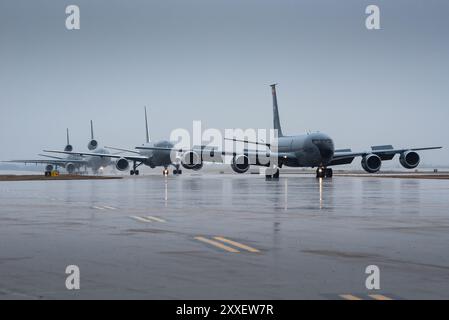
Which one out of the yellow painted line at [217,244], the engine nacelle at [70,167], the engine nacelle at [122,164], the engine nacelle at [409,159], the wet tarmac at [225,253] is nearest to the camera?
the wet tarmac at [225,253]

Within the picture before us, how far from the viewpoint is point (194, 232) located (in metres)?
16.0

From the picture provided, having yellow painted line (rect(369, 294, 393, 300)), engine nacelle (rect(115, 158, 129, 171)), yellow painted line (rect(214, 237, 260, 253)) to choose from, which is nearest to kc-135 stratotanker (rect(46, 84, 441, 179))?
engine nacelle (rect(115, 158, 129, 171))

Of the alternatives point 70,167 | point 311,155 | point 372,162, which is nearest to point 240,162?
point 311,155

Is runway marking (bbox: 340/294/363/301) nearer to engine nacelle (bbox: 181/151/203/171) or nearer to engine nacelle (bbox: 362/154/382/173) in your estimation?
engine nacelle (bbox: 362/154/382/173)

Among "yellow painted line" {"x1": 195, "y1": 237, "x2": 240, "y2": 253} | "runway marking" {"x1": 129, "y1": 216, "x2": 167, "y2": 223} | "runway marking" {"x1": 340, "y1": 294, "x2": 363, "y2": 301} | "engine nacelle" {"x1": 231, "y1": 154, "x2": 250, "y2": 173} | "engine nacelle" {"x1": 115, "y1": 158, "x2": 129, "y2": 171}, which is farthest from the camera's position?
"engine nacelle" {"x1": 115, "y1": 158, "x2": 129, "y2": 171}

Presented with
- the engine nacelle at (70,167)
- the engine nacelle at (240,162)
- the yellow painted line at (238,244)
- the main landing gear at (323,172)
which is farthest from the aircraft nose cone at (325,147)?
the engine nacelle at (70,167)

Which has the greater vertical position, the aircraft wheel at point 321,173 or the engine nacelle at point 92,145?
the engine nacelle at point 92,145

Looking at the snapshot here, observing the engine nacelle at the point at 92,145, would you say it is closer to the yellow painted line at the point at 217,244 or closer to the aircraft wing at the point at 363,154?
the aircraft wing at the point at 363,154

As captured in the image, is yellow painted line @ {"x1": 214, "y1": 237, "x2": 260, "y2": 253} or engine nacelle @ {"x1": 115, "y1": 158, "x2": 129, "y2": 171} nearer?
yellow painted line @ {"x1": 214, "y1": 237, "x2": 260, "y2": 253}

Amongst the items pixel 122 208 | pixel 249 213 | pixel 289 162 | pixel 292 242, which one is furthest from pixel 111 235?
pixel 289 162

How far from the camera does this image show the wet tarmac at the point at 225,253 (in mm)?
8852

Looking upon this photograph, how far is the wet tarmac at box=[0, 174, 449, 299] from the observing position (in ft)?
29.0

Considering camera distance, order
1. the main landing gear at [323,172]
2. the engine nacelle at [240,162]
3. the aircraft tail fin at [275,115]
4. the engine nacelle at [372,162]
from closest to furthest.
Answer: the engine nacelle at [240,162] → the engine nacelle at [372,162] → the main landing gear at [323,172] → the aircraft tail fin at [275,115]
